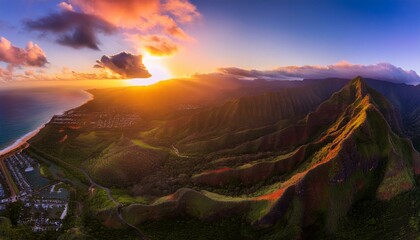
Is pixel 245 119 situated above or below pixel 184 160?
above

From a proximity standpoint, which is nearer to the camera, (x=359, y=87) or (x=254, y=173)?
(x=254, y=173)

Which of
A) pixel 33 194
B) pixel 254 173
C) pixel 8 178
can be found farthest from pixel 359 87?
pixel 8 178

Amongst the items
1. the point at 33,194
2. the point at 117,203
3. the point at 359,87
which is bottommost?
the point at 33,194

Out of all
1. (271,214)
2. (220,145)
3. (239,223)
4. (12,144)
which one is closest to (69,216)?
(239,223)

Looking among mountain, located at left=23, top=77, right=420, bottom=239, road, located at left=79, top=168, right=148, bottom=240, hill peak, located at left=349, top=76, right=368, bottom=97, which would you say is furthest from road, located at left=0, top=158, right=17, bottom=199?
hill peak, located at left=349, top=76, right=368, bottom=97

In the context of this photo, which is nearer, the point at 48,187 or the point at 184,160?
the point at 48,187

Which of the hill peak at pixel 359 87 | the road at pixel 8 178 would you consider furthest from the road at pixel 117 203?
the hill peak at pixel 359 87

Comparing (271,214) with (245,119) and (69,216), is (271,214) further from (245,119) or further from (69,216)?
(245,119)

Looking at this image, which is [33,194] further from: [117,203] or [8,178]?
[117,203]

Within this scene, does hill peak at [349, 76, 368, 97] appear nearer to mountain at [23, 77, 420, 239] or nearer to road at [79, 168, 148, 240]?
mountain at [23, 77, 420, 239]
